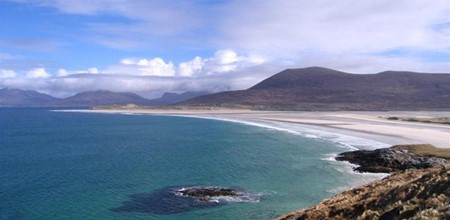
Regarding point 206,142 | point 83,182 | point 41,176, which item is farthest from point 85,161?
point 206,142

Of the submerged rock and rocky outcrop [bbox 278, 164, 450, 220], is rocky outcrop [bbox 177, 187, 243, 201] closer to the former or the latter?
the submerged rock

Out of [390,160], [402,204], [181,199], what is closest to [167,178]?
[181,199]

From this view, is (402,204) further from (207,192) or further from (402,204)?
(207,192)

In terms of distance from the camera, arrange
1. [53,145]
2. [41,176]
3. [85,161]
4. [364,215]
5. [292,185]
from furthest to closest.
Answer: [53,145] < [85,161] < [41,176] < [292,185] < [364,215]

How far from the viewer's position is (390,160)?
51.9 meters

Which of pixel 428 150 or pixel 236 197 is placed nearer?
pixel 236 197

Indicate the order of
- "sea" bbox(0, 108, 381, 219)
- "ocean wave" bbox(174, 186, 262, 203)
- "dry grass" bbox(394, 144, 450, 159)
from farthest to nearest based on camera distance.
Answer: "dry grass" bbox(394, 144, 450, 159), "ocean wave" bbox(174, 186, 262, 203), "sea" bbox(0, 108, 381, 219)

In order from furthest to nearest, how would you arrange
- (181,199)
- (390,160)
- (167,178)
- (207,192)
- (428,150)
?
(428,150), (390,160), (167,178), (207,192), (181,199)

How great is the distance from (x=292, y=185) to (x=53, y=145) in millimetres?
56764

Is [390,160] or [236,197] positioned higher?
[390,160]

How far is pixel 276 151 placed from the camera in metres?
67.9

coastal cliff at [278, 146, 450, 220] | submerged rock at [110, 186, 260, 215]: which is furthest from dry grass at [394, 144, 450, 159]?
coastal cliff at [278, 146, 450, 220]

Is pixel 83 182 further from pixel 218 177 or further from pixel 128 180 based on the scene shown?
pixel 218 177

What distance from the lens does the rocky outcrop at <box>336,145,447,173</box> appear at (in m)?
49.2
